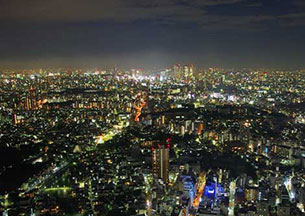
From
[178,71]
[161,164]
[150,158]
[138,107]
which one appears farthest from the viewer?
[178,71]

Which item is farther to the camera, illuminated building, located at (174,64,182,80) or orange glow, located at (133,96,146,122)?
illuminated building, located at (174,64,182,80)

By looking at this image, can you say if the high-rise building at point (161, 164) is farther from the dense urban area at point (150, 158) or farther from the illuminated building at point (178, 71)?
the illuminated building at point (178, 71)

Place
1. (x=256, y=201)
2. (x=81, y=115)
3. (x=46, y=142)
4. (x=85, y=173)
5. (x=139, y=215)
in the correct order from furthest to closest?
(x=81, y=115), (x=46, y=142), (x=85, y=173), (x=256, y=201), (x=139, y=215)

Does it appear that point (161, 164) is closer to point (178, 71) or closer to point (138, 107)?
point (138, 107)

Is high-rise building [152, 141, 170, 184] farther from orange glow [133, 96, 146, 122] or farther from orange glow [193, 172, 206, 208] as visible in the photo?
orange glow [133, 96, 146, 122]

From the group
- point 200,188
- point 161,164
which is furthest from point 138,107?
point 200,188

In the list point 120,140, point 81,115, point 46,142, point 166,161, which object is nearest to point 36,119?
point 81,115

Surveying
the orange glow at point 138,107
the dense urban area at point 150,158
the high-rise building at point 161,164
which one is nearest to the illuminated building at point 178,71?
the orange glow at point 138,107

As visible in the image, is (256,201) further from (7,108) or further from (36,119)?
(7,108)

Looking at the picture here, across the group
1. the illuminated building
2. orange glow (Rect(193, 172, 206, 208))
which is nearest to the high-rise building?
orange glow (Rect(193, 172, 206, 208))
